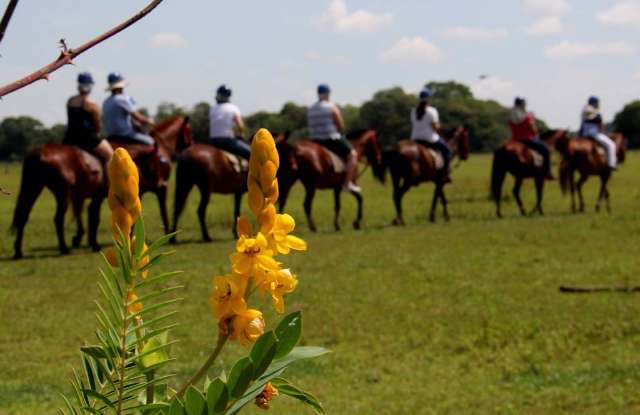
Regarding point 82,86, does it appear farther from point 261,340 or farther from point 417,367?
point 261,340

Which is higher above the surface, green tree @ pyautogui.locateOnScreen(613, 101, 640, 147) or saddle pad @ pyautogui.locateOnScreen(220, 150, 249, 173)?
saddle pad @ pyautogui.locateOnScreen(220, 150, 249, 173)

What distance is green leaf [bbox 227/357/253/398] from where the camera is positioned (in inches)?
38.4

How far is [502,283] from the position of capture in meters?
9.87

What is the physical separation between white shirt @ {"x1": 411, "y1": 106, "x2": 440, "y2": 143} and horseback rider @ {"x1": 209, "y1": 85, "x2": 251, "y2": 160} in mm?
4065

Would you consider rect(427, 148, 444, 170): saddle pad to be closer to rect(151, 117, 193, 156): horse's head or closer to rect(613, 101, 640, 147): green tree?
rect(151, 117, 193, 156): horse's head

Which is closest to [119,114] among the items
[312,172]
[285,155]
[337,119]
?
[285,155]

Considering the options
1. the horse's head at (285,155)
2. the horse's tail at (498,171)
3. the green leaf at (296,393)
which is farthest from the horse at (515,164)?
the green leaf at (296,393)

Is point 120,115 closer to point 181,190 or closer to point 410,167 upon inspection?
point 181,190

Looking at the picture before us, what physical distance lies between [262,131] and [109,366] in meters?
0.32

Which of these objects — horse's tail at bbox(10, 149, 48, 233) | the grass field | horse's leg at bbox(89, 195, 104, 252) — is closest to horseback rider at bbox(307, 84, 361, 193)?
the grass field

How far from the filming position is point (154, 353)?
1.08 metres

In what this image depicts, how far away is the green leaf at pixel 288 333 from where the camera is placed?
990 mm

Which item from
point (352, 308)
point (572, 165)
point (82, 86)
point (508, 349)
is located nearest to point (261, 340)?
point (508, 349)

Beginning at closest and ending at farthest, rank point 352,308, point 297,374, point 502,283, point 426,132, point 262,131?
point 262,131, point 297,374, point 352,308, point 502,283, point 426,132
